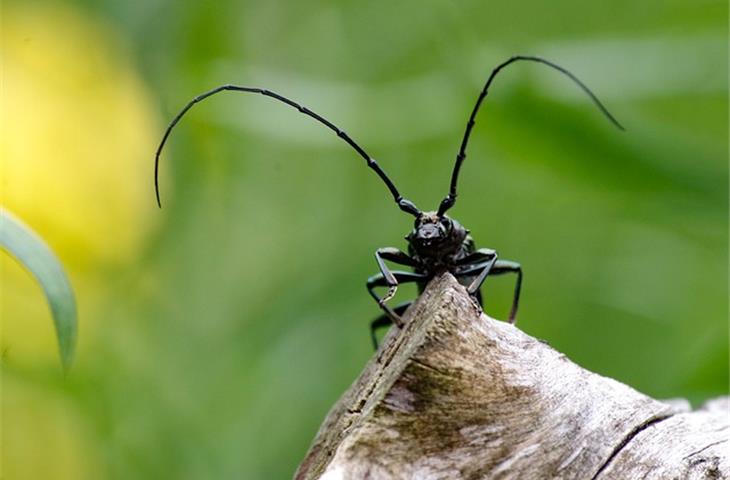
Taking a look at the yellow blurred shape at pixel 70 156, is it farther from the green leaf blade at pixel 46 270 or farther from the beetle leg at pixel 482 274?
the beetle leg at pixel 482 274

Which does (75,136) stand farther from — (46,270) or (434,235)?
(46,270)

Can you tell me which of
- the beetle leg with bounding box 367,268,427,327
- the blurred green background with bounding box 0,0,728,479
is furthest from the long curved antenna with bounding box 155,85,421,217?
the blurred green background with bounding box 0,0,728,479

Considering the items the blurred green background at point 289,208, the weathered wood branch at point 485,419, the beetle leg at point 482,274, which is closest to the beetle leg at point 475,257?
the beetle leg at point 482,274

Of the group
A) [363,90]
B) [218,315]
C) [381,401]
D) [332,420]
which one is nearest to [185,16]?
[363,90]

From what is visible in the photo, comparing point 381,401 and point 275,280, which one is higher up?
point 275,280

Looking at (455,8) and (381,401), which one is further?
(455,8)

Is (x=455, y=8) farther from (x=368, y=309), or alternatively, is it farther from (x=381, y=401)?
(x=381, y=401)

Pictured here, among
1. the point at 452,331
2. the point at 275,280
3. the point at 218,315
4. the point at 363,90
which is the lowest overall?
the point at 452,331

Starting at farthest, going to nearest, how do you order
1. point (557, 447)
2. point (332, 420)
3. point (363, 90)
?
point (363, 90), point (332, 420), point (557, 447)
